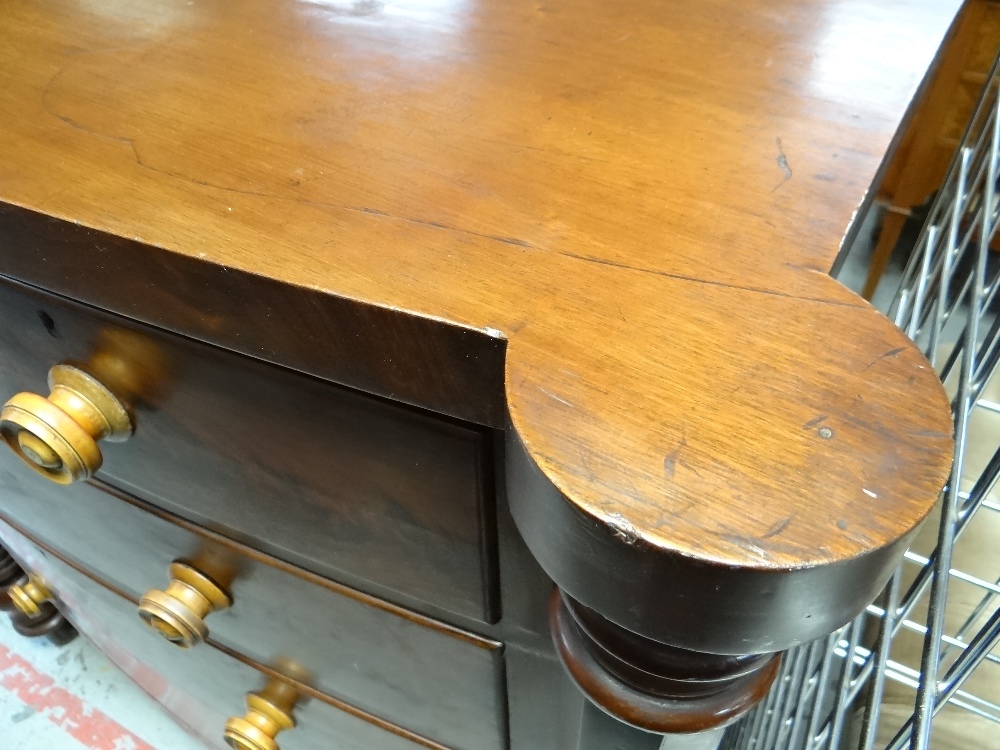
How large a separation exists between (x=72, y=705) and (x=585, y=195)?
953mm

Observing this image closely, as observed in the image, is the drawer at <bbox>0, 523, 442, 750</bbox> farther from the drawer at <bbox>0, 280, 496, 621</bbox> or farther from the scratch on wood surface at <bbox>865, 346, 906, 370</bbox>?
the scratch on wood surface at <bbox>865, 346, 906, 370</bbox>

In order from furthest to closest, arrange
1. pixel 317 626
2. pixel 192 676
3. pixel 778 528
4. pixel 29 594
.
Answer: pixel 29 594 < pixel 192 676 < pixel 317 626 < pixel 778 528

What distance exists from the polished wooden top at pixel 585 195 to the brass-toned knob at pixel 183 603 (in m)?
0.22

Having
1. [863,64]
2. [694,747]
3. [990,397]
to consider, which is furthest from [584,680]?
[990,397]

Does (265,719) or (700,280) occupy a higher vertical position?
(700,280)

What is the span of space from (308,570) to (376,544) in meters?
0.08

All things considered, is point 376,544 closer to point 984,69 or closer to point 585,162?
point 585,162

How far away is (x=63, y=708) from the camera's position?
0.93 meters

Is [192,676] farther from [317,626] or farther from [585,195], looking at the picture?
[585,195]

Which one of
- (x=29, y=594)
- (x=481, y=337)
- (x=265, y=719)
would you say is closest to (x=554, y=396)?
(x=481, y=337)

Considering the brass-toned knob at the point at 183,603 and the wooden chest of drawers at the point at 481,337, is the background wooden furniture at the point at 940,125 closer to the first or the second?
the wooden chest of drawers at the point at 481,337

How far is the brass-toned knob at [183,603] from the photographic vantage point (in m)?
0.47

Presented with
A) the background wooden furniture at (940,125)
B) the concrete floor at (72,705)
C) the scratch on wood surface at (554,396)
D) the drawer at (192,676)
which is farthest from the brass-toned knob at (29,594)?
the background wooden furniture at (940,125)

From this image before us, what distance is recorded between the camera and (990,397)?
0.72 meters
